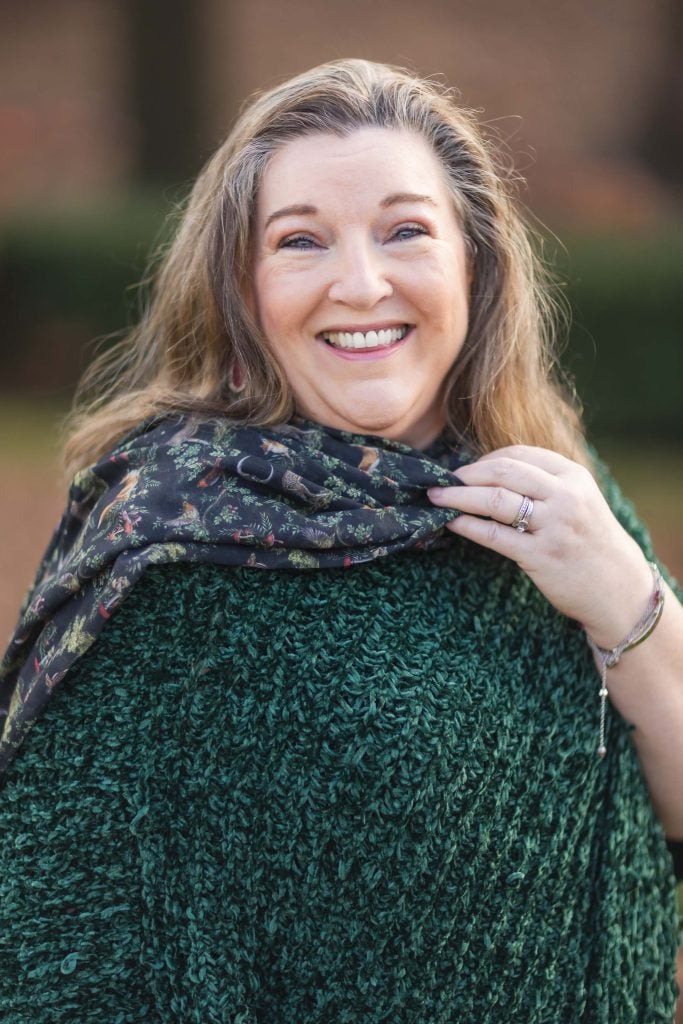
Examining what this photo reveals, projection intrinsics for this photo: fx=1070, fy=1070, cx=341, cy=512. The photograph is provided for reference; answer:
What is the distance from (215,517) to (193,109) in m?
11.8

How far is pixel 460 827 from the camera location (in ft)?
5.53

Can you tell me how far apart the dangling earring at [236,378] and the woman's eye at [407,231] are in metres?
0.36

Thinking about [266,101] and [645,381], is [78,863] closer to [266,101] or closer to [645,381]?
[266,101]

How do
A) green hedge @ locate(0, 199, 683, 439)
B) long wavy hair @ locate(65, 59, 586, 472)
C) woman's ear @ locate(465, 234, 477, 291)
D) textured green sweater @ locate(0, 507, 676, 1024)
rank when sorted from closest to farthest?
textured green sweater @ locate(0, 507, 676, 1024)
long wavy hair @ locate(65, 59, 586, 472)
woman's ear @ locate(465, 234, 477, 291)
green hedge @ locate(0, 199, 683, 439)

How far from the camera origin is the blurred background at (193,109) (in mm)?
9693

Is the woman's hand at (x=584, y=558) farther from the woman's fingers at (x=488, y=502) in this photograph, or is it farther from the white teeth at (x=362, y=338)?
the white teeth at (x=362, y=338)

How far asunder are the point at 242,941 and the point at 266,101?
1.42 metres

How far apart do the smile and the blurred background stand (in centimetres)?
717

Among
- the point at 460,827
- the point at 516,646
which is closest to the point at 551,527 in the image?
the point at 516,646

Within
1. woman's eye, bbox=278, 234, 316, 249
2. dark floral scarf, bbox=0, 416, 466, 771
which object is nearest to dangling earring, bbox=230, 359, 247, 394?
dark floral scarf, bbox=0, 416, 466, 771

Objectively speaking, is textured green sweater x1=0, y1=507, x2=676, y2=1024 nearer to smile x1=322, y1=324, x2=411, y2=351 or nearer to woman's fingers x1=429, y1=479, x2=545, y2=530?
woman's fingers x1=429, y1=479, x2=545, y2=530

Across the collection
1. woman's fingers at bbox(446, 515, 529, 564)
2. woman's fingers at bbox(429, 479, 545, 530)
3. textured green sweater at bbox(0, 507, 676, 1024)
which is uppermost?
woman's fingers at bbox(429, 479, 545, 530)

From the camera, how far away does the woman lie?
164 centimetres

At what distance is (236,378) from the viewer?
1.96m
